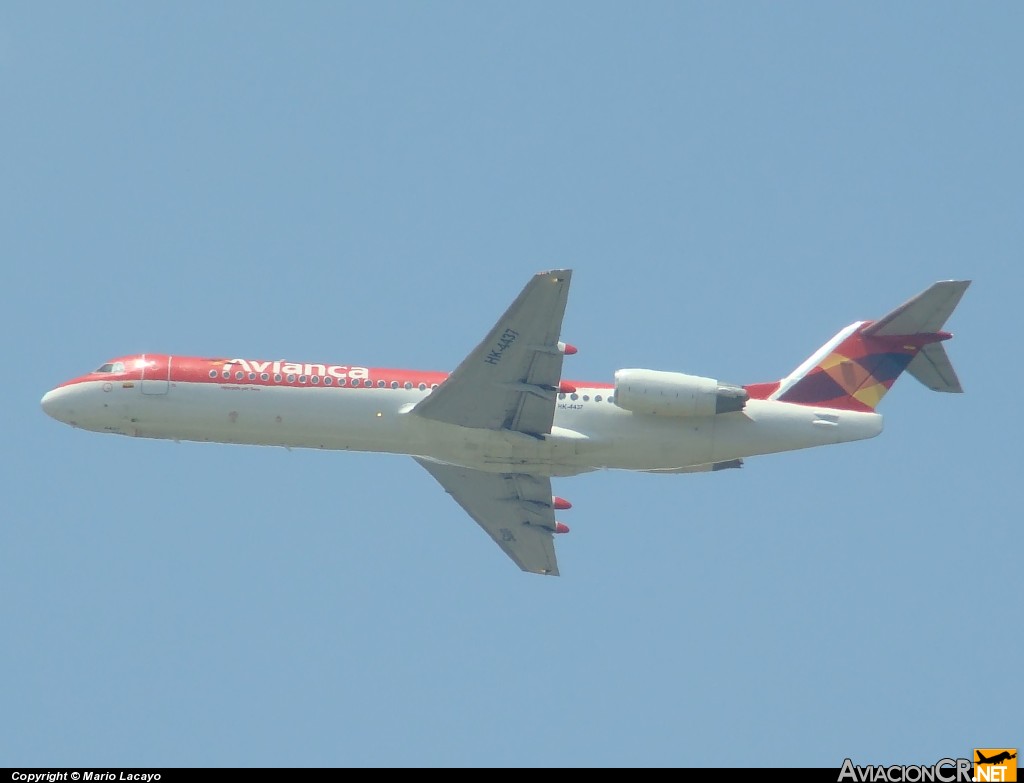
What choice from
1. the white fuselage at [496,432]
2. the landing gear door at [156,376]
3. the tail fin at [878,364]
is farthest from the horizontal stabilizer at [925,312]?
the landing gear door at [156,376]

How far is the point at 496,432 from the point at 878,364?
12.1m

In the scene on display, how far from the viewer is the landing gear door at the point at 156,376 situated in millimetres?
46250

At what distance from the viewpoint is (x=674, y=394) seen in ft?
146

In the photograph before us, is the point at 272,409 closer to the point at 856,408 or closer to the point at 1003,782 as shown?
the point at 856,408

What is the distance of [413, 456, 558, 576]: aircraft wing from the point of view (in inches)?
1916

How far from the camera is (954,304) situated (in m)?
A: 46.1

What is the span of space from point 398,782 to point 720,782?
6961mm

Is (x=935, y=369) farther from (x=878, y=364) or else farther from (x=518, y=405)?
(x=518, y=405)

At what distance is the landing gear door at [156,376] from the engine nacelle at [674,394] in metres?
13.3

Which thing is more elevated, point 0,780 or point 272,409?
point 272,409

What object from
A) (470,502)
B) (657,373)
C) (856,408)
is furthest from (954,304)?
(470,502)

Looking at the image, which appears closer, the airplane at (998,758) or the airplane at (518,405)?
the airplane at (998,758)

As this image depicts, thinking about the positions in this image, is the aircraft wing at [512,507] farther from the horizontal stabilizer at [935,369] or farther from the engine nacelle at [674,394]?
Answer: the horizontal stabilizer at [935,369]

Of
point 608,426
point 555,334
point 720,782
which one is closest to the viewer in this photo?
point 720,782
